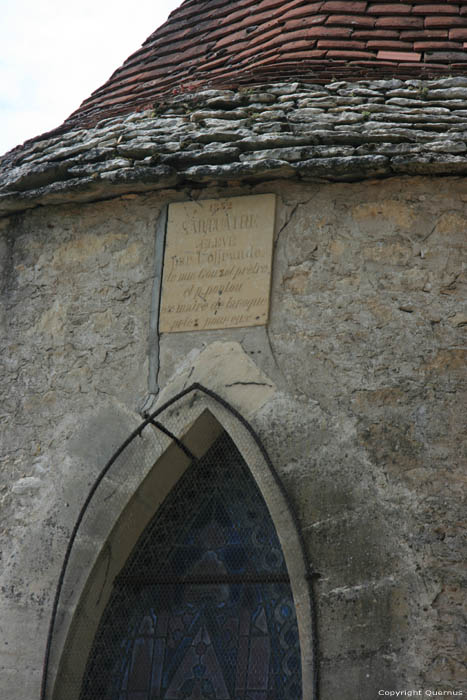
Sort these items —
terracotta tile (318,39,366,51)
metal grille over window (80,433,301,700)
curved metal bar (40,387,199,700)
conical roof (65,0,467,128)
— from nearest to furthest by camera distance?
curved metal bar (40,387,199,700) → metal grille over window (80,433,301,700) → conical roof (65,0,467,128) → terracotta tile (318,39,366,51)

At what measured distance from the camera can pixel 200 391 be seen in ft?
16.7

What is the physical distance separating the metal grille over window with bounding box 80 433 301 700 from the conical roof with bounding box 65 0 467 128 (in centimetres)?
218

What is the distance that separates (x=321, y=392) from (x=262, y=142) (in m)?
1.33

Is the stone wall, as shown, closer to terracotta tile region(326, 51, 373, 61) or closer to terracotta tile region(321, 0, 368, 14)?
terracotta tile region(326, 51, 373, 61)

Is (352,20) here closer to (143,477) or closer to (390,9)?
(390,9)

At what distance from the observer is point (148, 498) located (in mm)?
5133

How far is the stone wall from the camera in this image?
443 centimetres

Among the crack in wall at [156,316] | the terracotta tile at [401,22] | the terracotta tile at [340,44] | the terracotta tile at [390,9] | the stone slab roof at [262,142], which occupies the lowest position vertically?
the crack in wall at [156,316]

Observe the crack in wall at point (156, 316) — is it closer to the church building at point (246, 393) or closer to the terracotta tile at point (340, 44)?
the church building at point (246, 393)

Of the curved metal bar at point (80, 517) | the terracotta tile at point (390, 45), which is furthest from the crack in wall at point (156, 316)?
the terracotta tile at point (390, 45)

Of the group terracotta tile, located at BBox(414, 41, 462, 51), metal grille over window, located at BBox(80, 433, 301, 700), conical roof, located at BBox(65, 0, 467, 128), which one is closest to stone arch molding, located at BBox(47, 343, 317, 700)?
metal grille over window, located at BBox(80, 433, 301, 700)

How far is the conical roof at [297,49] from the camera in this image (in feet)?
18.8

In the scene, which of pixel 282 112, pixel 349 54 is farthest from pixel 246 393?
pixel 349 54

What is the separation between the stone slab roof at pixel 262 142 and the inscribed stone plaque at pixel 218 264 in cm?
17
